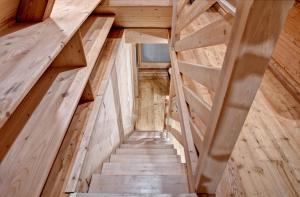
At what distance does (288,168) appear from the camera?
4.81 feet

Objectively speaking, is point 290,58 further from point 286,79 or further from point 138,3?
point 138,3

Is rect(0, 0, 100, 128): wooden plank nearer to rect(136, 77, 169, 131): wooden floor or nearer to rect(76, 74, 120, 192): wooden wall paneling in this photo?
rect(76, 74, 120, 192): wooden wall paneling

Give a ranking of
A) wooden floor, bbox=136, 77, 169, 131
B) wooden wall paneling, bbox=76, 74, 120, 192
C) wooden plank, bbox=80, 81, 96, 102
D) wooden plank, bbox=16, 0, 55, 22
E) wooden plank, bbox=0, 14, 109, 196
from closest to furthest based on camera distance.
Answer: wooden plank, bbox=0, 14, 109, 196 → wooden plank, bbox=16, 0, 55, 22 → wooden wall paneling, bbox=76, 74, 120, 192 → wooden plank, bbox=80, 81, 96, 102 → wooden floor, bbox=136, 77, 169, 131

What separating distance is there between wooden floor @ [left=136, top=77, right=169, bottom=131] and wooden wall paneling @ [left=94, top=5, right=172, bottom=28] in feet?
8.24

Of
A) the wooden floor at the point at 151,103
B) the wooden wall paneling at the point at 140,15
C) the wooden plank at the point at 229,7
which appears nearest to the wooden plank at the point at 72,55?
the wooden plank at the point at 229,7

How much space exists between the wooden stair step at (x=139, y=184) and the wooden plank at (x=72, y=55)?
0.81 m

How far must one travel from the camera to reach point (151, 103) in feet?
17.9

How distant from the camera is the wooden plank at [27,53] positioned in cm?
76

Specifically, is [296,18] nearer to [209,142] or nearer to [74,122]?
[209,142]

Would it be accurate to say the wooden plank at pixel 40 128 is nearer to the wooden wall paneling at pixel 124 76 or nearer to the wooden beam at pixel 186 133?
the wooden beam at pixel 186 133

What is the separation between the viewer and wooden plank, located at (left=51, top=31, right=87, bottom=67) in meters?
1.35

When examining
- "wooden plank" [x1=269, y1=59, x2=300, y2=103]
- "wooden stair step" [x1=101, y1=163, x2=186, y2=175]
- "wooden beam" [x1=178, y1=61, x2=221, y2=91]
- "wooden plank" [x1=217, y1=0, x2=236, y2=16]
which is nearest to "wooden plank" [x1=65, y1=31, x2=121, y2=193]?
"wooden stair step" [x1=101, y1=163, x2=186, y2=175]

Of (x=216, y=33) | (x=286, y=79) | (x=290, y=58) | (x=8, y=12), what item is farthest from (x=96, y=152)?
(x=290, y=58)

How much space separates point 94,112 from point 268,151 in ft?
4.23
